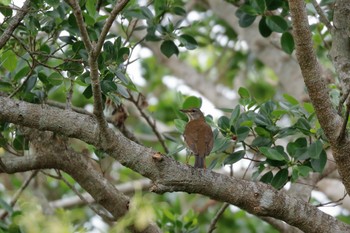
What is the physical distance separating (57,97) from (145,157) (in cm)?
481

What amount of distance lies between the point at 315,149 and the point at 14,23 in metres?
1.73

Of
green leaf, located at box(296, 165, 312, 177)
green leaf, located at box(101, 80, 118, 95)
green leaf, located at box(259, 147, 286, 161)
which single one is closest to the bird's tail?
green leaf, located at box(259, 147, 286, 161)

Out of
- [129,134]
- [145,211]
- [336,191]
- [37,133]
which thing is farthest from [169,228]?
[145,211]

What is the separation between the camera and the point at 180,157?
7781mm

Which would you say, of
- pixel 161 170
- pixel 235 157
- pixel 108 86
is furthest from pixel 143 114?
pixel 161 170

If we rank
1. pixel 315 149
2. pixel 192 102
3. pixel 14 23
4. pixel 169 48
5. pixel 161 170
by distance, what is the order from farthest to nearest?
pixel 169 48
pixel 192 102
pixel 315 149
pixel 14 23
pixel 161 170

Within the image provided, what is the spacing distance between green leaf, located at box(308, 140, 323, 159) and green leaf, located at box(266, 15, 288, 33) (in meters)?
1.06

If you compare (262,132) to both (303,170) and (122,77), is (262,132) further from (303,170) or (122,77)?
(122,77)

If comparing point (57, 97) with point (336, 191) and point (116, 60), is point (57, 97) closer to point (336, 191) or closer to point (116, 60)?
point (336, 191)

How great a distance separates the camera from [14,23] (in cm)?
356

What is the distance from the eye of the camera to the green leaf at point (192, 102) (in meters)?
4.45

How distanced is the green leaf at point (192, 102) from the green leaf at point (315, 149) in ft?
3.11

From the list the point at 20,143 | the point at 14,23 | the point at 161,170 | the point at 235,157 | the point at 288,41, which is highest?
the point at 288,41

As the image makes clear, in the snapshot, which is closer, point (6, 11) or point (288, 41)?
point (6, 11)
